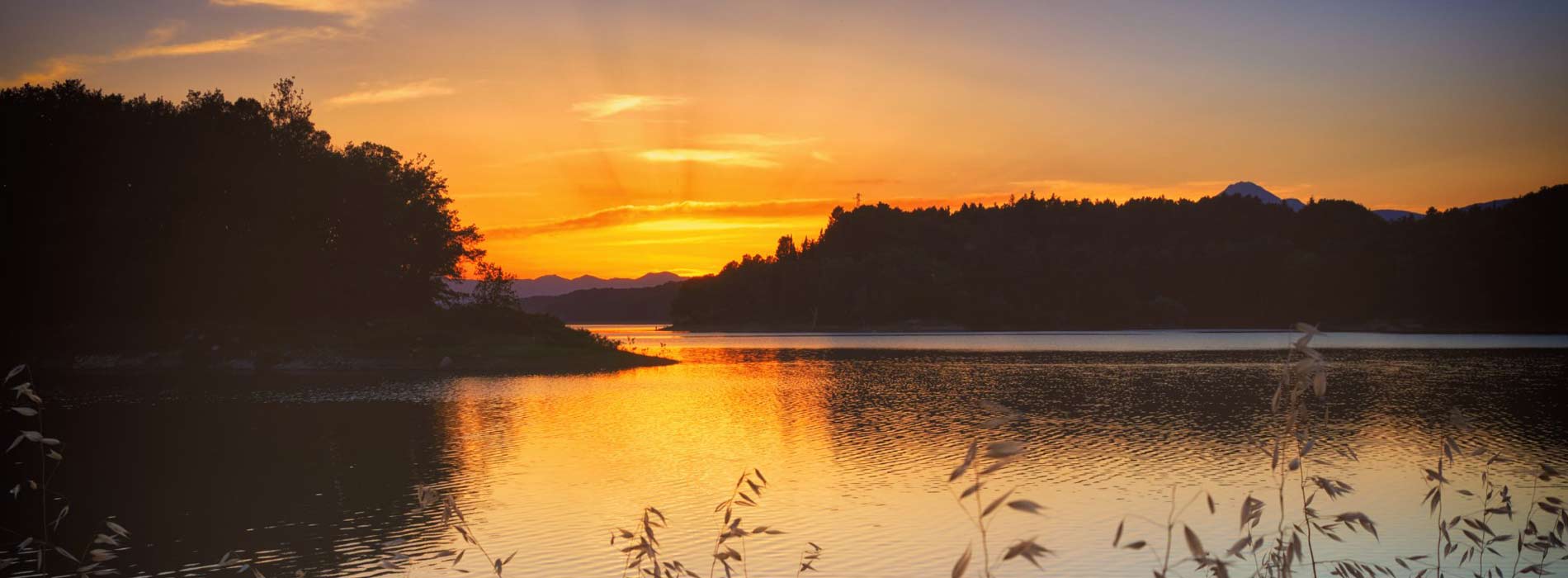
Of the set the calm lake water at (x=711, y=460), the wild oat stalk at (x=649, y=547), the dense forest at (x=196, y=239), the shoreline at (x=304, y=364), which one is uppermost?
the dense forest at (x=196, y=239)

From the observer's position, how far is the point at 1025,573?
1558cm

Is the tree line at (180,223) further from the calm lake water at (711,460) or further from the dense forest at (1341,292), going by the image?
the dense forest at (1341,292)

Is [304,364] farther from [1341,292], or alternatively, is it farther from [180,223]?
[1341,292]

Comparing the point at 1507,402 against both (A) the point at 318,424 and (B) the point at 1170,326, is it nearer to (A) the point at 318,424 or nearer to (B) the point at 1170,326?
(A) the point at 318,424

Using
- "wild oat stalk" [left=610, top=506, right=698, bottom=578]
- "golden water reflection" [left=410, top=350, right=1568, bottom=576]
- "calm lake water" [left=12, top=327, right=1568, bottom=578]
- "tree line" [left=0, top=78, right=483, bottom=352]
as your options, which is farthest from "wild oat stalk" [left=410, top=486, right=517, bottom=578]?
"tree line" [left=0, top=78, right=483, bottom=352]

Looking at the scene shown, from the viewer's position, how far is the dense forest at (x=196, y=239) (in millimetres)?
72250

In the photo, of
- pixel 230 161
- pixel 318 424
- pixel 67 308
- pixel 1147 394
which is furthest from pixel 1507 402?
pixel 67 308

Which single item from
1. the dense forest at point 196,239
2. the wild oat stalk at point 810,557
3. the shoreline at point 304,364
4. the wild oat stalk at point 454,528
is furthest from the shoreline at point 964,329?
the wild oat stalk at point 810,557

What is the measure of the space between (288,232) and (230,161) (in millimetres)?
6871

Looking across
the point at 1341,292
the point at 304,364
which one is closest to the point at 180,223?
the point at 304,364

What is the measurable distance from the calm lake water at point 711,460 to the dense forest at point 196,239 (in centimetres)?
1502

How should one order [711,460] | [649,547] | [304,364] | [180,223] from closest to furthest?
1. [649,547]
2. [711,460]
3. [304,364]
4. [180,223]

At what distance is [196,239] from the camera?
246 feet

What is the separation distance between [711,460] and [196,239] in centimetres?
6035
